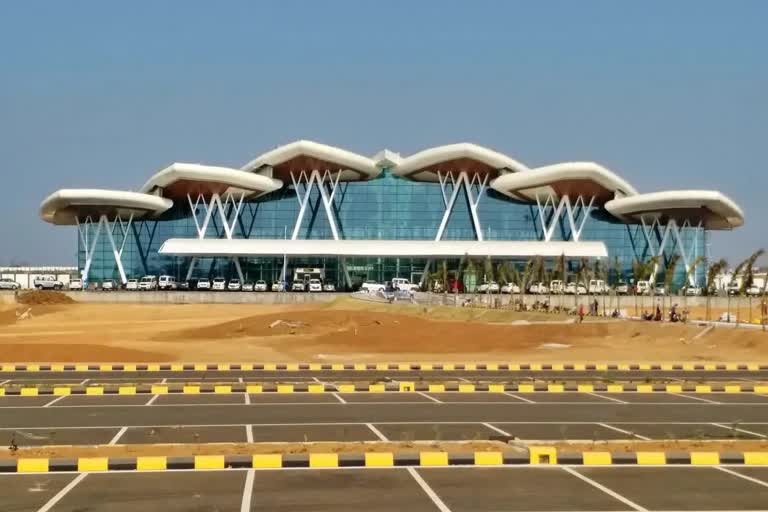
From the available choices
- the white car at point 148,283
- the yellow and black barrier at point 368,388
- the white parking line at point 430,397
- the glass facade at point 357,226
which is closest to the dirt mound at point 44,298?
the white car at point 148,283

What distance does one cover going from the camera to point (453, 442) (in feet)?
58.7

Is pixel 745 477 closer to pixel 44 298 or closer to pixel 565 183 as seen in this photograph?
pixel 44 298

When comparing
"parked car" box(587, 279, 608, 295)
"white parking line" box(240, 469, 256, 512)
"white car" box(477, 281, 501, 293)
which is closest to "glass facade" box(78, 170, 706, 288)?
"white car" box(477, 281, 501, 293)

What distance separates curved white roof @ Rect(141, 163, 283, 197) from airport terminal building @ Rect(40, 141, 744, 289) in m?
0.13

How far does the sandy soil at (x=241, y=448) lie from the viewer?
16656 mm

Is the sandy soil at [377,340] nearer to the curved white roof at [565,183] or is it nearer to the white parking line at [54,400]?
the white parking line at [54,400]

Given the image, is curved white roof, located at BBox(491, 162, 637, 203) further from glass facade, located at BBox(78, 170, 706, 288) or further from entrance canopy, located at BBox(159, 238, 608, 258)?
entrance canopy, located at BBox(159, 238, 608, 258)

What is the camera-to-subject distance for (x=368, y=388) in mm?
28609

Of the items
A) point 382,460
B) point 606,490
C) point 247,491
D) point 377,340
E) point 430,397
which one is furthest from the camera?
point 377,340

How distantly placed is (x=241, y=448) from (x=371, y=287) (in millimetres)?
77557

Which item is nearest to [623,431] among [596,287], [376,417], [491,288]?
[376,417]

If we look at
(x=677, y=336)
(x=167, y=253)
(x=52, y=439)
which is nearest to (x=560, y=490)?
(x=52, y=439)

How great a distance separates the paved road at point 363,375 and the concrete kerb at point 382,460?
15453 mm

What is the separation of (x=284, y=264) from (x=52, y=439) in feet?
262
